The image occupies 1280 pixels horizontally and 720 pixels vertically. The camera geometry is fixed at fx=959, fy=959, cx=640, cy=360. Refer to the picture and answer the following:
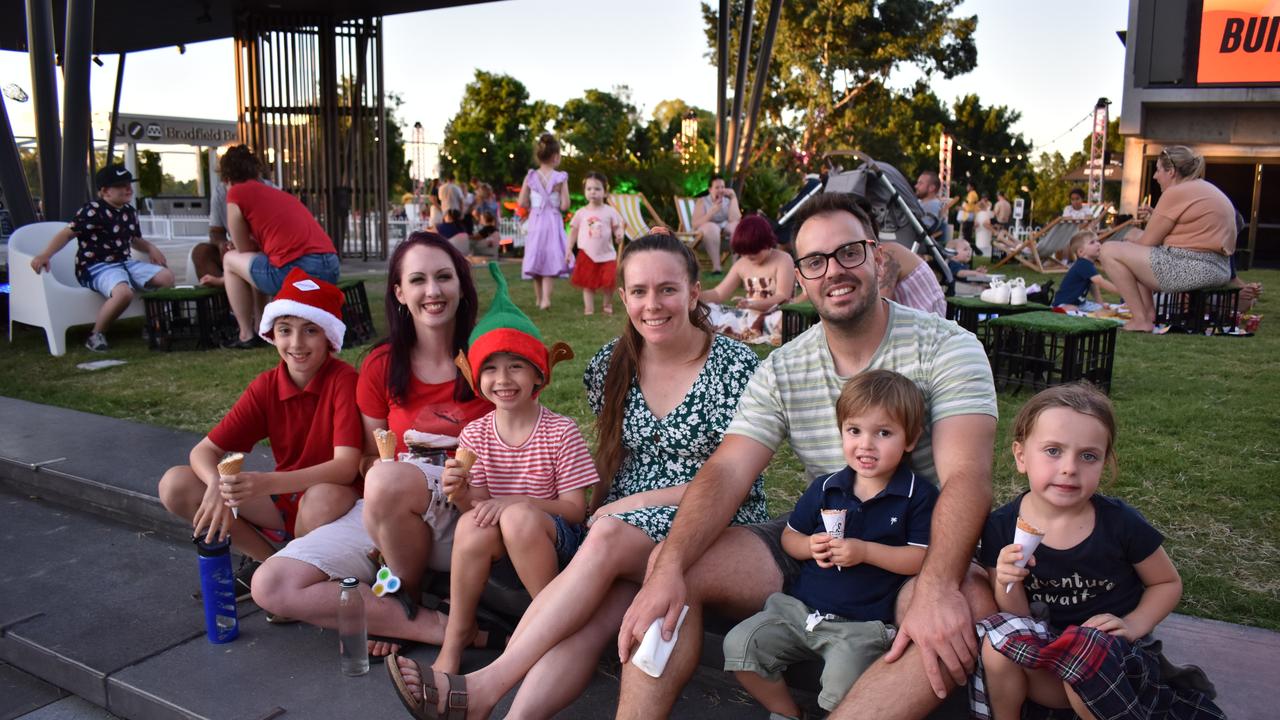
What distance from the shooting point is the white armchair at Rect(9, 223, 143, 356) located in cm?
845

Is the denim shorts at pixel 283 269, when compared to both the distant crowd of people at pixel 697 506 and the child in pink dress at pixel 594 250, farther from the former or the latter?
the distant crowd of people at pixel 697 506

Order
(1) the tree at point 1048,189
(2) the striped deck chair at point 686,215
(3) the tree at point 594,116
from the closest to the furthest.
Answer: (2) the striped deck chair at point 686,215, (1) the tree at point 1048,189, (3) the tree at point 594,116

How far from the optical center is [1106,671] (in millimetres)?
1988

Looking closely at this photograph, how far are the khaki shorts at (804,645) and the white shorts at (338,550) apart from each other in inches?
53.7

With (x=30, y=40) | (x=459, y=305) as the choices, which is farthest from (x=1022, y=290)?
(x=30, y=40)

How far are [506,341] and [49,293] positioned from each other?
728cm

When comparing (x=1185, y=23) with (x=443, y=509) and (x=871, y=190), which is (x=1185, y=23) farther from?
(x=443, y=509)

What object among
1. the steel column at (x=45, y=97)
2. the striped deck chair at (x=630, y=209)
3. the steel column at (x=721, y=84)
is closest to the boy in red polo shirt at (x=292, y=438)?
the steel column at (x=45, y=97)

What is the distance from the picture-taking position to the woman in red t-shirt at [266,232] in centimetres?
775

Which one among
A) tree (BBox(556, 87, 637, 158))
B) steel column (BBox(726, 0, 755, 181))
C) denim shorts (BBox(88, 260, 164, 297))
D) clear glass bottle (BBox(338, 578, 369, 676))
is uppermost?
tree (BBox(556, 87, 637, 158))

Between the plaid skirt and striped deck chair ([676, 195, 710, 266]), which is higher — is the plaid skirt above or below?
below

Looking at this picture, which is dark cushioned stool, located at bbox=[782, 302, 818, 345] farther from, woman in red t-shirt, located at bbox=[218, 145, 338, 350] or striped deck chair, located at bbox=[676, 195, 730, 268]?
striped deck chair, located at bbox=[676, 195, 730, 268]

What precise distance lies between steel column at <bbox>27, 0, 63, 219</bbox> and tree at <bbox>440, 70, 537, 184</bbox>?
35.7 metres

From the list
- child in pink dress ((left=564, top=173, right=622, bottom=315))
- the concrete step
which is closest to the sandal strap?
the concrete step
